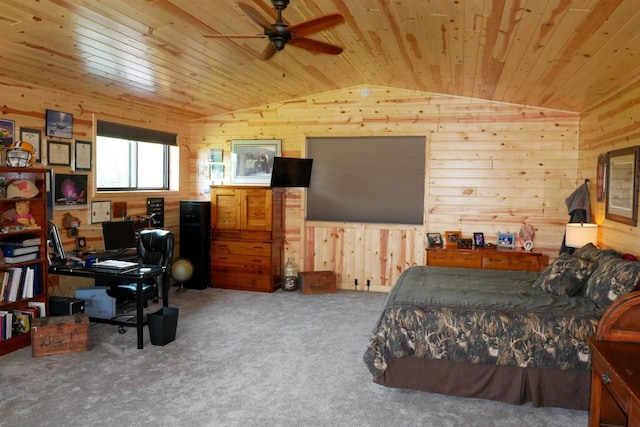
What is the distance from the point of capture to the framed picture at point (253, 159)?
716cm

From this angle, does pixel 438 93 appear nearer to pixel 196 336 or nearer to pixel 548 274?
pixel 548 274

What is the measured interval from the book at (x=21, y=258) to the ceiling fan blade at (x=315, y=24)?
3163mm

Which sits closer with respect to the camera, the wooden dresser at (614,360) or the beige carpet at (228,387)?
the wooden dresser at (614,360)

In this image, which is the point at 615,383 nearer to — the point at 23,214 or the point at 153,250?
the point at 153,250

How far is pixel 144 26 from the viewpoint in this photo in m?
3.51

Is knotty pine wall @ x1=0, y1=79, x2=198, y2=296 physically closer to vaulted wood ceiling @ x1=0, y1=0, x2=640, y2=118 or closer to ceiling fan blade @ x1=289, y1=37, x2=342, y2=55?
vaulted wood ceiling @ x1=0, y1=0, x2=640, y2=118

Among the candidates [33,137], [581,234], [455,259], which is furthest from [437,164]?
[33,137]

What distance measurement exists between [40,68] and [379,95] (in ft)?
13.5

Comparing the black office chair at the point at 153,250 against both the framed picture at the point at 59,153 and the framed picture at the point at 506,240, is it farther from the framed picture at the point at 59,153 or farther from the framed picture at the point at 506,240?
the framed picture at the point at 506,240

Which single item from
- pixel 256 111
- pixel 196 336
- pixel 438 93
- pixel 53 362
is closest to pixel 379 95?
pixel 438 93

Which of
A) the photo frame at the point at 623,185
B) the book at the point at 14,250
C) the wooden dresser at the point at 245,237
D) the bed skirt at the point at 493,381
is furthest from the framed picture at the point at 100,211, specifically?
the photo frame at the point at 623,185

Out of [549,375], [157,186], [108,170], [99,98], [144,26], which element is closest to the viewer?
[549,375]

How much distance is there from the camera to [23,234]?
447cm

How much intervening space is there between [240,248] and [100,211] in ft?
6.25
